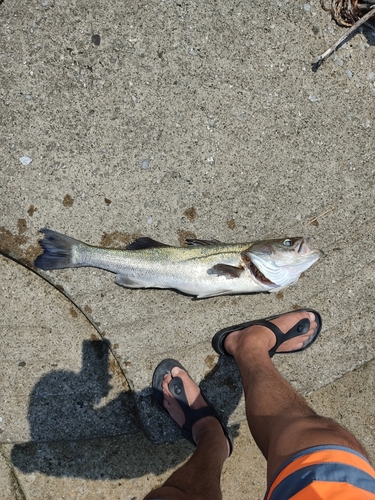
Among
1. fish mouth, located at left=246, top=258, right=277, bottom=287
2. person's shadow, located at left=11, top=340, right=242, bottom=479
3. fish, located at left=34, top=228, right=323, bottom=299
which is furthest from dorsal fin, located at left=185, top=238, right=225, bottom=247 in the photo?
person's shadow, located at left=11, top=340, right=242, bottom=479

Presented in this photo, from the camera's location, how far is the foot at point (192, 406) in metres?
3.29

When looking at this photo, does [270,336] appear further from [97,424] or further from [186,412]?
[97,424]

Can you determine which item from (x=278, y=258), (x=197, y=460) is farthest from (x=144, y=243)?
(x=197, y=460)

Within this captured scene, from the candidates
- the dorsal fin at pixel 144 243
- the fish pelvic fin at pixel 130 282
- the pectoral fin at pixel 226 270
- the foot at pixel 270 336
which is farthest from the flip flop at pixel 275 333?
the dorsal fin at pixel 144 243

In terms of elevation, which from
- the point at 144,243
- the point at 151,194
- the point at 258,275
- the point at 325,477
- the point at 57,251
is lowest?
the point at 57,251

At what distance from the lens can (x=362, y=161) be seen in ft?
12.3

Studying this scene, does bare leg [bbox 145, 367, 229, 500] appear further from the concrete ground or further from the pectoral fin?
the pectoral fin

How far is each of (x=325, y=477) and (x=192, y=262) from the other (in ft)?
5.77

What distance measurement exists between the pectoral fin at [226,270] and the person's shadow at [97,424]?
868mm

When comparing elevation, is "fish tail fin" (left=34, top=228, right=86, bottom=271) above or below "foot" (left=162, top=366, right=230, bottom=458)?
above

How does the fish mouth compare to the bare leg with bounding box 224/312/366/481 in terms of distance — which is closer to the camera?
the bare leg with bounding box 224/312/366/481

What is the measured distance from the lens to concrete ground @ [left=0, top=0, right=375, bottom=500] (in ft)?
11.2

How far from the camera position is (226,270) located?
10.5ft

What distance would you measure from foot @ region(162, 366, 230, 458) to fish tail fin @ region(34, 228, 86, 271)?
127 centimetres
